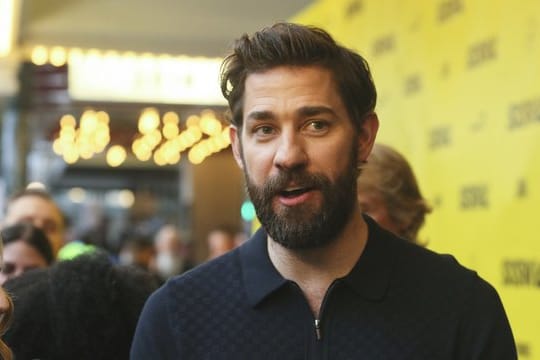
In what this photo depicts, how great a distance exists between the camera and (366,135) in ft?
6.52

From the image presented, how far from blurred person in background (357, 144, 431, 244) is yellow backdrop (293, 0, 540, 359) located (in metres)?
0.53

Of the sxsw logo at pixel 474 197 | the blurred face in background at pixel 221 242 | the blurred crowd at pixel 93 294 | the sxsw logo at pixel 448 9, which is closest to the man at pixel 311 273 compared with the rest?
the blurred crowd at pixel 93 294

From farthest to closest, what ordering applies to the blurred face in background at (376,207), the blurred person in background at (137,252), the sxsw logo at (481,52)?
1. the blurred person in background at (137,252)
2. the sxsw logo at (481,52)
3. the blurred face in background at (376,207)

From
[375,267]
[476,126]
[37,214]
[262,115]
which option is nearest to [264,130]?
[262,115]

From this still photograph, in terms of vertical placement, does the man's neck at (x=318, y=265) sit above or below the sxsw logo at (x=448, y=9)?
below

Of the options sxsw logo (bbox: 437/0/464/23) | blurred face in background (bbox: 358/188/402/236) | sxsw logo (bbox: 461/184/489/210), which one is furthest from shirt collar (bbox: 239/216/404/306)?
sxsw logo (bbox: 437/0/464/23)

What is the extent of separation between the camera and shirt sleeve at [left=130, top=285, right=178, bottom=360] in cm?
187

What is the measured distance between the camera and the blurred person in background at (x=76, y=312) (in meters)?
2.44

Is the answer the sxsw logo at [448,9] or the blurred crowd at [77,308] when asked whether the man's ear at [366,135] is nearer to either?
the blurred crowd at [77,308]

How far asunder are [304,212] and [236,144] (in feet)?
0.87

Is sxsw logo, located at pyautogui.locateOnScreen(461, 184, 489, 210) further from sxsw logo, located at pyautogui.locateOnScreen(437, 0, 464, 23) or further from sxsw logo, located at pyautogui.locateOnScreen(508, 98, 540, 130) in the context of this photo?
sxsw logo, located at pyautogui.locateOnScreen(437, 0, 464, 23)

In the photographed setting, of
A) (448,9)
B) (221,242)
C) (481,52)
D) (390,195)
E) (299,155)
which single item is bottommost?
(221,242)

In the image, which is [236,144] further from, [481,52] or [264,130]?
[481,52]

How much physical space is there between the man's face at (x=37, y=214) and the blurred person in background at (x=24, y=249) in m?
0.74
